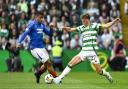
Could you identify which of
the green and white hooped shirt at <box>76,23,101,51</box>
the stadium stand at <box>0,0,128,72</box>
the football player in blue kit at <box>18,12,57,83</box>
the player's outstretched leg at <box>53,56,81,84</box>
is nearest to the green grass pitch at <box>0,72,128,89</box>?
the player's outstretched leg at <box>53,56,81,84</box>

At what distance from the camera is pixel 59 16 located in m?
35.3

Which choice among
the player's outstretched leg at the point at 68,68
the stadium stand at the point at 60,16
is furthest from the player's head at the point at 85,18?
the stadium stand at the point at 60,16

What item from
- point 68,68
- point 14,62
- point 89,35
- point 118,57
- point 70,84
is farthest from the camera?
point 118,57

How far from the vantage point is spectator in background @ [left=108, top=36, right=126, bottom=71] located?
32938mm

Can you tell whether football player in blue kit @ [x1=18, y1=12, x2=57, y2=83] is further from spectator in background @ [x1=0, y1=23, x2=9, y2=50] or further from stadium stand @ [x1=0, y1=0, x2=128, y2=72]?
spectator in background @ [x1=0, y1=23, x2=9, y2=50]

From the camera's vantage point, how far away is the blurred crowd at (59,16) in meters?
33.6

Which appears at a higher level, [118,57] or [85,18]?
[85,18]

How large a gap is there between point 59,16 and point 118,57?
472 cm

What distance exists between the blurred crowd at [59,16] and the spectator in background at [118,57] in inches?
33.8

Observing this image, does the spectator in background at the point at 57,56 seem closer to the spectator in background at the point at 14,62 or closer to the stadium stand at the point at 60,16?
the stadium stand at the point at 60,16

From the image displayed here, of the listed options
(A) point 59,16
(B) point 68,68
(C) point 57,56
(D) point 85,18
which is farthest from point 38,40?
(A) point 59,16

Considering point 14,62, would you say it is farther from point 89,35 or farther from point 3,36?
point 89,35

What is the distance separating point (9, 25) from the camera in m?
33.9

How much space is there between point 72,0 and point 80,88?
1838 centimetres
